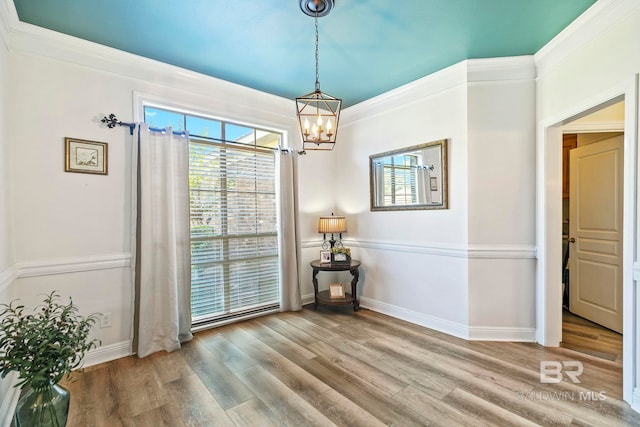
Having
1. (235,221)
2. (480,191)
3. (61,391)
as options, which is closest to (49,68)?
(235,221)

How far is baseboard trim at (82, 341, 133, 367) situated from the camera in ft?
8.30

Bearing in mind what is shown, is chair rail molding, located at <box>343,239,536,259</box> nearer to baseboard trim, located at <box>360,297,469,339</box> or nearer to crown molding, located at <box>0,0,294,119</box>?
baseboard trim, located at <box>360,297,469,339</box>

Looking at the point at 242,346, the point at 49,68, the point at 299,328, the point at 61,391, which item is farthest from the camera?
the point at 299,328

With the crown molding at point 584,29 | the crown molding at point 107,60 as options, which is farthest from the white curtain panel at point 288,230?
the crown molding at point 584,29

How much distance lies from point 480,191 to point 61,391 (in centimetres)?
354

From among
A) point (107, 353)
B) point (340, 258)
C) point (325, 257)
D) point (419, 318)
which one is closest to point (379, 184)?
point (340, 258)

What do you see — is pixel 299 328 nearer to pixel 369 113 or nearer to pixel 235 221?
pixel 235 221

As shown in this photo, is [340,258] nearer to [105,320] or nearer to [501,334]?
[501,334]

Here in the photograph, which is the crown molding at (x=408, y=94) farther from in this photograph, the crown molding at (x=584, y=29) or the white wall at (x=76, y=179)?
the white wall at (x=76, y=179)

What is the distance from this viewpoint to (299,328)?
10.8 feet

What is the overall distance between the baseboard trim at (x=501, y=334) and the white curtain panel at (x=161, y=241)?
2.91m

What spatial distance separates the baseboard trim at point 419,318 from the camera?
3.04 meters

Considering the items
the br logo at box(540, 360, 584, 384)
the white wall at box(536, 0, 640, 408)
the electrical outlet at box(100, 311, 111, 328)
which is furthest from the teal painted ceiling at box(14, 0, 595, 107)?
→ the br logo at box(540, 360, 584, 384)

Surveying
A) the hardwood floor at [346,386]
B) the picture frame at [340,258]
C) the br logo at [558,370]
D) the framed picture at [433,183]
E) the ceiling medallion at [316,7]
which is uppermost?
the ceiling medallion at [316,7]
